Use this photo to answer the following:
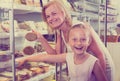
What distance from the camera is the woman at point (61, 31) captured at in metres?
1.50

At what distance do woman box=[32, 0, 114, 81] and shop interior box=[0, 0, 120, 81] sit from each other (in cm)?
3

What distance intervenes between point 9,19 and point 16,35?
4.4 inches

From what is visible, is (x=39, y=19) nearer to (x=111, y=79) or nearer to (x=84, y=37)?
(x=84, y=37)

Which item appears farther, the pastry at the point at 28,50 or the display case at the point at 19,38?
the pastry at the point at 28,50

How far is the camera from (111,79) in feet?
5.68

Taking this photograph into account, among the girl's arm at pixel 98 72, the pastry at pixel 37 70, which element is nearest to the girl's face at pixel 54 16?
the pastry at pixel 37 70

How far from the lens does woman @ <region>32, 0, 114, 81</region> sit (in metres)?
1.50

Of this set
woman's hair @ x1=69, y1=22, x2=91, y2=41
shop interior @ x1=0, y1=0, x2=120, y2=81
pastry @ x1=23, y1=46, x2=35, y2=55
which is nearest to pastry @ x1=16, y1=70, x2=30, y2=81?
shop interior @ x1=0, y1=0, x2=120, y2=81

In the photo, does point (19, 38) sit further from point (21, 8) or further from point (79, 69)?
point (79, 69)

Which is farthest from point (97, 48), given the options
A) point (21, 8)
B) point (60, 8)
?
point (21, 8)

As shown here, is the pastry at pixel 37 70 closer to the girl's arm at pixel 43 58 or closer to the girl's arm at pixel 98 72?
the girl's arm at pixel 43 58

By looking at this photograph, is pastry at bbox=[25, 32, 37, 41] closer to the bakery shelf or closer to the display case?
the display case

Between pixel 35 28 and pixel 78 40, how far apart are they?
327 mm

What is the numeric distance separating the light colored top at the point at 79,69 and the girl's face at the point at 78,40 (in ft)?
0.20
